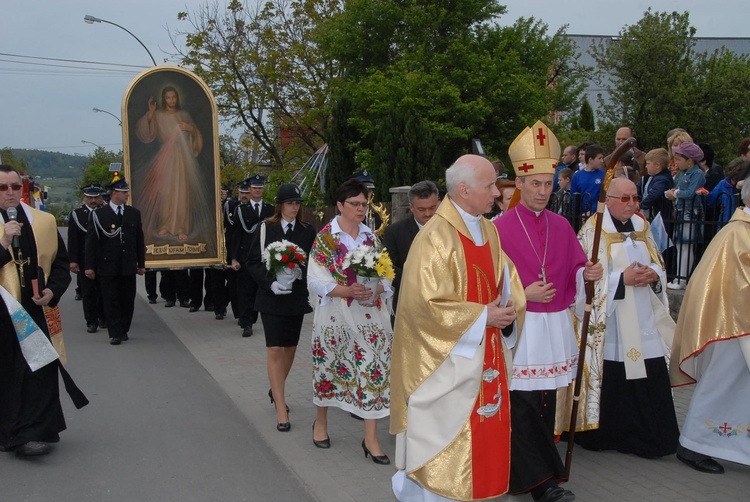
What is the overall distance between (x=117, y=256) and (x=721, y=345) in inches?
331

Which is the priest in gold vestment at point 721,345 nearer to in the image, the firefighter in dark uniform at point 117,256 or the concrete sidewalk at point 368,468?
the concrete sidewalk at point 368,468

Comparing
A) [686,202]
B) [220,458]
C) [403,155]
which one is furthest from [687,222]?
[403,155]

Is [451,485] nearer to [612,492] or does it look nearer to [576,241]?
[612,492]

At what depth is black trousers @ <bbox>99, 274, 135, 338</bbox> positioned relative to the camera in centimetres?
1104

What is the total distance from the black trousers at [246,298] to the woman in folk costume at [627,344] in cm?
640

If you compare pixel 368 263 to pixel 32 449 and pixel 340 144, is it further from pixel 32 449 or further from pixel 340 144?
pixel 340 144

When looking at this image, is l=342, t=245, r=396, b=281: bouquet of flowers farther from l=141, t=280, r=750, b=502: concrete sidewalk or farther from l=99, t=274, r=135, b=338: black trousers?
l=99, t=274, r=135, b=338: black trousers

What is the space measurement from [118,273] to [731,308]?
8.43 metres

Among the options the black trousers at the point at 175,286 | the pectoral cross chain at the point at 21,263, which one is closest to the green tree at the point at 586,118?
the black trousers at the point at 175,286

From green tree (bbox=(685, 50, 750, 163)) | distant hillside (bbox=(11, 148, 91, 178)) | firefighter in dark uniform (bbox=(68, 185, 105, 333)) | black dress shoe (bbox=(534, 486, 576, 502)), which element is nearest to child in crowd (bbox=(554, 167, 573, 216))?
black dress shoe (bbox=(534, 486, 576, 502))

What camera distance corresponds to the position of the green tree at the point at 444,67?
1093 inches

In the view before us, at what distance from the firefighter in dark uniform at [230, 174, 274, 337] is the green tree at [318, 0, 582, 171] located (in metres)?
14.5

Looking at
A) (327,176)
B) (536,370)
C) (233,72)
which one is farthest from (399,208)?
(233,72)

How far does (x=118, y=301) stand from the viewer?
36.7 feet
